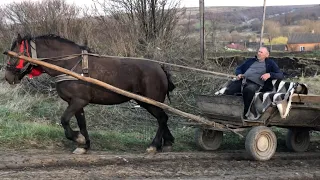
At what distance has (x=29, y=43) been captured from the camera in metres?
7.27

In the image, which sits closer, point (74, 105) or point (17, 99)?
point (74, 105)

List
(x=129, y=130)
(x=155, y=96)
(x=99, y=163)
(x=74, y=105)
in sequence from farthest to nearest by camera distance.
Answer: (x=129, y=130)
(x=155, y=96)
(x=74, y=105)
(x=99, y=163)

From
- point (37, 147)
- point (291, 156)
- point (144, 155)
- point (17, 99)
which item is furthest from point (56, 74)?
point (17, 99)

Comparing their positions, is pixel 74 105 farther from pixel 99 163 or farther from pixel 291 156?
pixel 291 156

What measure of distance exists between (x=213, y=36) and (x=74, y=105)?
9.84m

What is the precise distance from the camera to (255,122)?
730cm

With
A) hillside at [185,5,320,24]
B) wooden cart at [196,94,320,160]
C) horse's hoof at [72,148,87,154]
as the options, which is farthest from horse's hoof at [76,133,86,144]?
hillside at [185,5,320,24]

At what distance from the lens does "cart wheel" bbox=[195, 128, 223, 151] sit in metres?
8.02

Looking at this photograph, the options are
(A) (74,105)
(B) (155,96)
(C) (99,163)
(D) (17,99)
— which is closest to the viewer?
(C) (99,163)

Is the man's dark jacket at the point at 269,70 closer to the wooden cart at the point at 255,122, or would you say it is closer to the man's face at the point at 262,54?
the man's face at the point at 262,54

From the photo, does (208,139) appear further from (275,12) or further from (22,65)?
(275,12)

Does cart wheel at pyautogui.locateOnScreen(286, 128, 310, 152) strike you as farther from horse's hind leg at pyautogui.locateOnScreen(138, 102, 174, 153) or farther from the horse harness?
the horse harness

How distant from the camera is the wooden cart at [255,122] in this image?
718 cm

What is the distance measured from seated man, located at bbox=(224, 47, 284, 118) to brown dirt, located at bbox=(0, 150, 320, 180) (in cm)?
97
